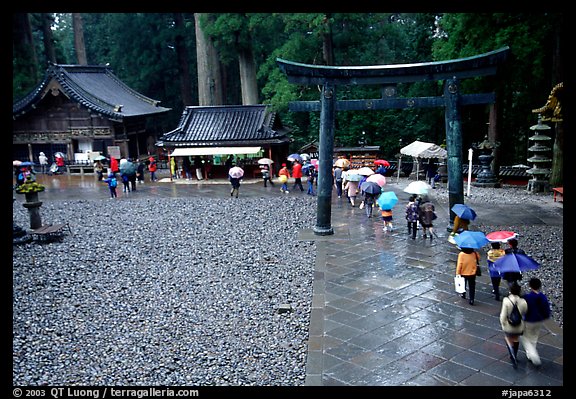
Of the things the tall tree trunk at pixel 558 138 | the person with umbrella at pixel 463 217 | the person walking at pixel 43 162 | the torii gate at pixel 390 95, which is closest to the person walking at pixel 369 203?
the torii gate at pixel 390 95

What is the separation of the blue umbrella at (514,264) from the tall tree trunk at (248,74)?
24266mm

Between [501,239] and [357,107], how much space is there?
6.20m

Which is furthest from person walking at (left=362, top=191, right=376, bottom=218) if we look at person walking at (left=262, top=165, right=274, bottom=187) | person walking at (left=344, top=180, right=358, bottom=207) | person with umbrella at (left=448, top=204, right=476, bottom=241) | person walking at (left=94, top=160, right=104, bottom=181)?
person walking at (left=94, top=160, right=104, bottom=181)

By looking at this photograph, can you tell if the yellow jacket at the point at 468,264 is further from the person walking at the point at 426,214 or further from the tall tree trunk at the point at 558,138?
the tall tree trunk at the point at 558,138

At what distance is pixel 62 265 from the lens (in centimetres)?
1216

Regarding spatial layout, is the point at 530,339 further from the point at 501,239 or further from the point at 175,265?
the point at 175,265

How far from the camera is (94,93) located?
29.8 m

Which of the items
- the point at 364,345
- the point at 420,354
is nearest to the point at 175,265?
the point at 364,345

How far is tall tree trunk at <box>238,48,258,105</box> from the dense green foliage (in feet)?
1.63

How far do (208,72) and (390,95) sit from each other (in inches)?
794

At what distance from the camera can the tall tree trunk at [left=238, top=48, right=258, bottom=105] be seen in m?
29.7

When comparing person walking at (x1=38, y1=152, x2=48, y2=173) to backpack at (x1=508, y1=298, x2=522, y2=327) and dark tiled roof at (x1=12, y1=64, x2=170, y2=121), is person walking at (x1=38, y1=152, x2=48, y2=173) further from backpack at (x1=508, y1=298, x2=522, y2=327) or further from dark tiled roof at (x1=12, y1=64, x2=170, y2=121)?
backpack at (x1=508, y1=298, x2=522, y2=327)

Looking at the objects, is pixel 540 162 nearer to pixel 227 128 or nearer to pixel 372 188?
pixel 372 188

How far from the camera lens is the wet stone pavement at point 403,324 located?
21.3ft
